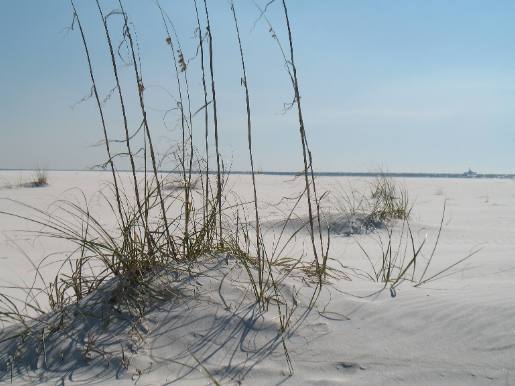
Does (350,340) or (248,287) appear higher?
(248,287)

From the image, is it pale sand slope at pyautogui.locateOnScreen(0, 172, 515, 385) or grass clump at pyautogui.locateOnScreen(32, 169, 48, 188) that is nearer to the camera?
pale sand slope at pyautogui.locateOnScreen(0, 172, 515, 385)

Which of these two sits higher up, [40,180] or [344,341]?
[40,180]

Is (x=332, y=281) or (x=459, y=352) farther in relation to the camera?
(x=332, y=281)

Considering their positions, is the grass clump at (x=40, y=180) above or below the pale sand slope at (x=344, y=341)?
above

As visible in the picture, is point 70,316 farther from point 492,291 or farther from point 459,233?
point 459,233

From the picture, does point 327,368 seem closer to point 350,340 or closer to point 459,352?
point 350,340

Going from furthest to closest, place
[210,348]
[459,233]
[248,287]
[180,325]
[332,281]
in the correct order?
[459,233] < [332,281] < [248,287] < [180,325] < [210,348]

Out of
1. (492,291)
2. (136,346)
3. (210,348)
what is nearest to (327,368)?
(210,348)

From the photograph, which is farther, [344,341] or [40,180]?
[40,180]

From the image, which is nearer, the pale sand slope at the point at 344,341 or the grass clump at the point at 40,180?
the pale sand slope at the point at 344,341

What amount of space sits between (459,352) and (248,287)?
28.2 inches

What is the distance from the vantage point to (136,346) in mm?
1396

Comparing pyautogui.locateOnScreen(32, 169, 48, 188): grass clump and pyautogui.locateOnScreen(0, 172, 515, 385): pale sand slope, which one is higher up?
pyautogui.locateOnScreen(32, 169, 48, 188): grass clump

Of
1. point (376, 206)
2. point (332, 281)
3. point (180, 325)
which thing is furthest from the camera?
point (376, 206)
